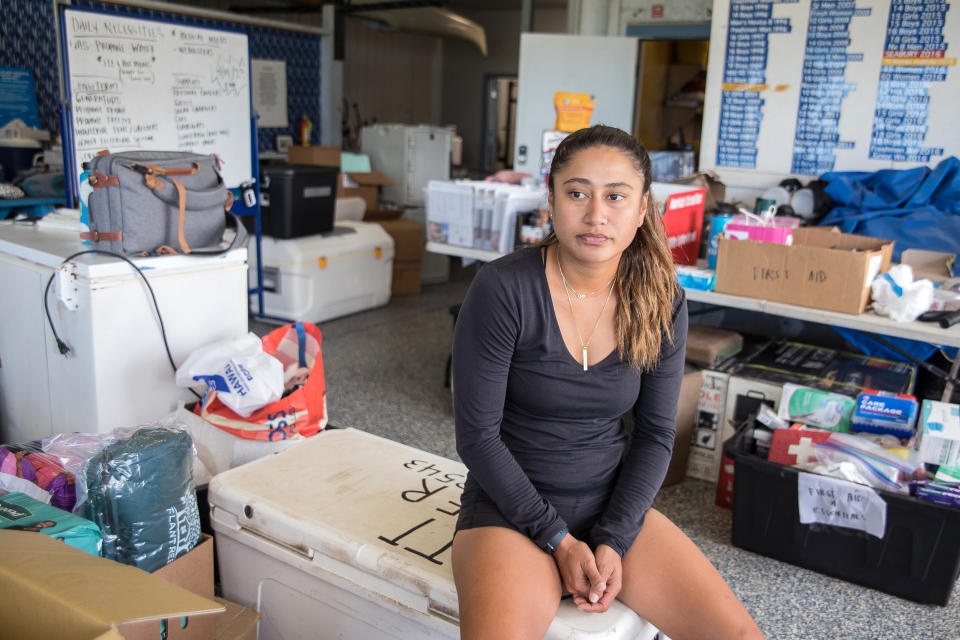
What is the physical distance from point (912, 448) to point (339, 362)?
2881mm

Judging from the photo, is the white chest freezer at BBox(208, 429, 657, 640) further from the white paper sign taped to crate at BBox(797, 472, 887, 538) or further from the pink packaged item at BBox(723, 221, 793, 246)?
the pink packaged item at BBox(723, 221, 793, 246)

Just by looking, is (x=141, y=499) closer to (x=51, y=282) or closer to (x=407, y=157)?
(x=51, y=282)

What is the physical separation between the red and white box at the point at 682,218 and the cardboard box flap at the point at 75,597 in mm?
2339

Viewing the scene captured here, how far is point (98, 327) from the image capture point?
7.39 ft

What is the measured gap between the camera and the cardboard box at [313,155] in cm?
636

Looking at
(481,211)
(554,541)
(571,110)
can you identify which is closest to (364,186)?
(481,211)

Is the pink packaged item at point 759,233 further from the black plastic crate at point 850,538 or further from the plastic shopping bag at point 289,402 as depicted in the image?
the plastic shopping bag at point 289,402

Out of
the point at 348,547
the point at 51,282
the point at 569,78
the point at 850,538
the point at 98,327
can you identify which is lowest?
the point at 850,538

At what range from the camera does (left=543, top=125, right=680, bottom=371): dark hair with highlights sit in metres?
1.54

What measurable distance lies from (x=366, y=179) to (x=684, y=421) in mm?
4138

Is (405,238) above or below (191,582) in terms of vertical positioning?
above

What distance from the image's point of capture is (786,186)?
4109mm

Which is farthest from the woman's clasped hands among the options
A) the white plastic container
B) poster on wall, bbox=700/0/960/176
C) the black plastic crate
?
the white plastic container

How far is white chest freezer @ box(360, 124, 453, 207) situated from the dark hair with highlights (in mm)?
5193
